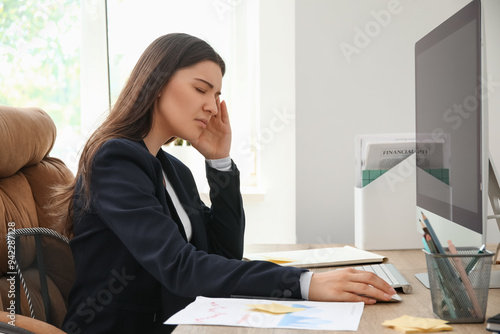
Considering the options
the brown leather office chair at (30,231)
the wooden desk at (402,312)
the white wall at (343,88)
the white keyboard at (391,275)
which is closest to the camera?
the wooden desk at (402,312)

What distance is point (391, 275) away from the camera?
1.29 m

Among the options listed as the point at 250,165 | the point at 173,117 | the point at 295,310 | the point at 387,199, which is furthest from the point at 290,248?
the point at 250,165

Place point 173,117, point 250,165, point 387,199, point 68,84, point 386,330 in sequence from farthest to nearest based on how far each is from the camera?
point 68,84, point 250,165, point 387,199, point 173,117, point 386,330

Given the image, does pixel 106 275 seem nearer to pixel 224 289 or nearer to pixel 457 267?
pixel 224 289

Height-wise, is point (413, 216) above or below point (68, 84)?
below

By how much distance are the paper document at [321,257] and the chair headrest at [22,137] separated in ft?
2.00

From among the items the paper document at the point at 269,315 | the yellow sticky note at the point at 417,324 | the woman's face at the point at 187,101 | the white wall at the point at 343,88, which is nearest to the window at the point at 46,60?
the white wall at the point at 343,88

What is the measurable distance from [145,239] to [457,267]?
0.56m

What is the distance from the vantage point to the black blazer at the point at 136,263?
1081mm

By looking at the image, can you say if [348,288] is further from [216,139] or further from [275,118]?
[275,118]

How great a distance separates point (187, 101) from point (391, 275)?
2.01ft

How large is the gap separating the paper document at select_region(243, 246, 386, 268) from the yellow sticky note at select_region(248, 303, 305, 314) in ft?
1.56

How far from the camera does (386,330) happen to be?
2.92 feet

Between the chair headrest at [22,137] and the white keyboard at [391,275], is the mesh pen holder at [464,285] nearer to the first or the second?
the white keyboard at [391,275]
